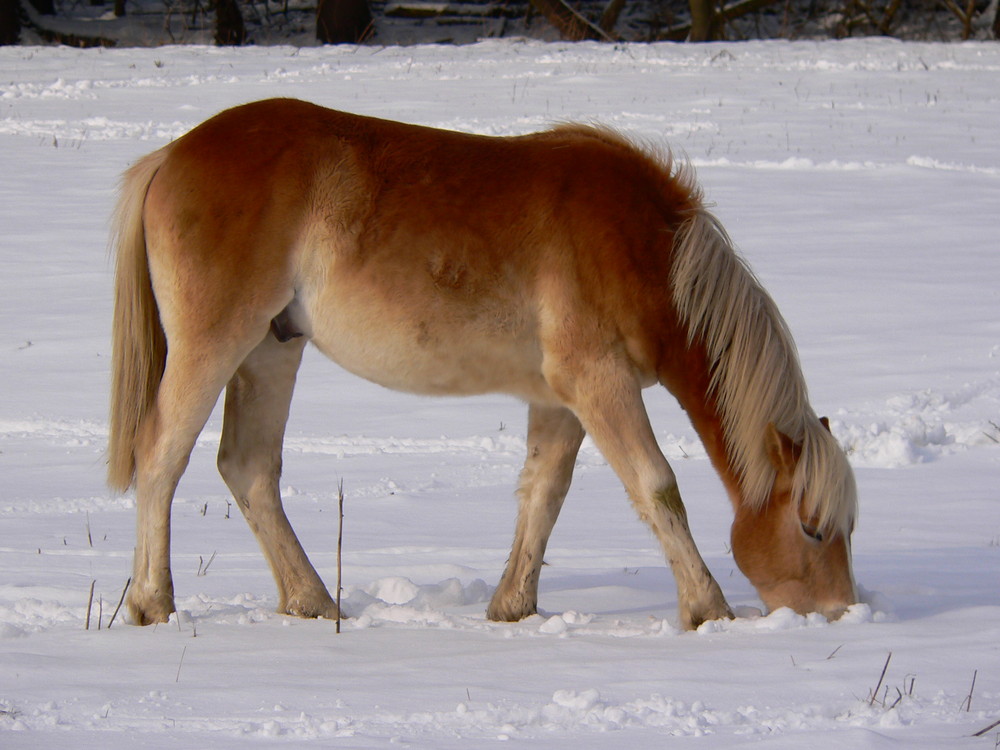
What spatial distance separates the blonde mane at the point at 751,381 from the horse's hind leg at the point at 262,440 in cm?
138

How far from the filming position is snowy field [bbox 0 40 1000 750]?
2958 millimetres

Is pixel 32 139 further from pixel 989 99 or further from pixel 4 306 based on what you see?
pixel 989 99

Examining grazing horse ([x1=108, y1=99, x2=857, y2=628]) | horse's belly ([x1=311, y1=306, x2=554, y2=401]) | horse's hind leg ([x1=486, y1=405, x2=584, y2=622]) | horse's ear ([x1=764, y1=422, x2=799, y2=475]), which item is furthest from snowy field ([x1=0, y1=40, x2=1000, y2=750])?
horse's belly ([x1=311, y1=306, x2=554, y2=401])

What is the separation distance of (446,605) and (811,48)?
17.6 m

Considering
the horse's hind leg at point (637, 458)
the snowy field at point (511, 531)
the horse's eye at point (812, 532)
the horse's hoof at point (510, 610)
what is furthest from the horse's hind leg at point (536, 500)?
the horse's eye at point (812, 532)

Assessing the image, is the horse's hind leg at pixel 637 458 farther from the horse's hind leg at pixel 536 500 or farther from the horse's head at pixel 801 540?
the horse's hind leg at pixel 536 500

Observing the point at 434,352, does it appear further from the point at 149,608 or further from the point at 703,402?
the point at 149,608

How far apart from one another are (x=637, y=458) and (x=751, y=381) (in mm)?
440

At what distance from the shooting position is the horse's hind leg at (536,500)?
4.32 meters

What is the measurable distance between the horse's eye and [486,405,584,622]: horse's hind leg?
2.73ft

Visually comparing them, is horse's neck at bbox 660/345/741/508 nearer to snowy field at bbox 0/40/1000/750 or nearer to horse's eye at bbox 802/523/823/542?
horse's eye at bbox 802/523/823/542

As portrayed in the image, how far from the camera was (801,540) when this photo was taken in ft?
13.3

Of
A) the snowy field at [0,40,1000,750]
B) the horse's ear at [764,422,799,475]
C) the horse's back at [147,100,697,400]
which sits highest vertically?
the horse's back at [147,100,697,400]

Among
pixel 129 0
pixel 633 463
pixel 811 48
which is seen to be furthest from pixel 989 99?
pixel 129 0
